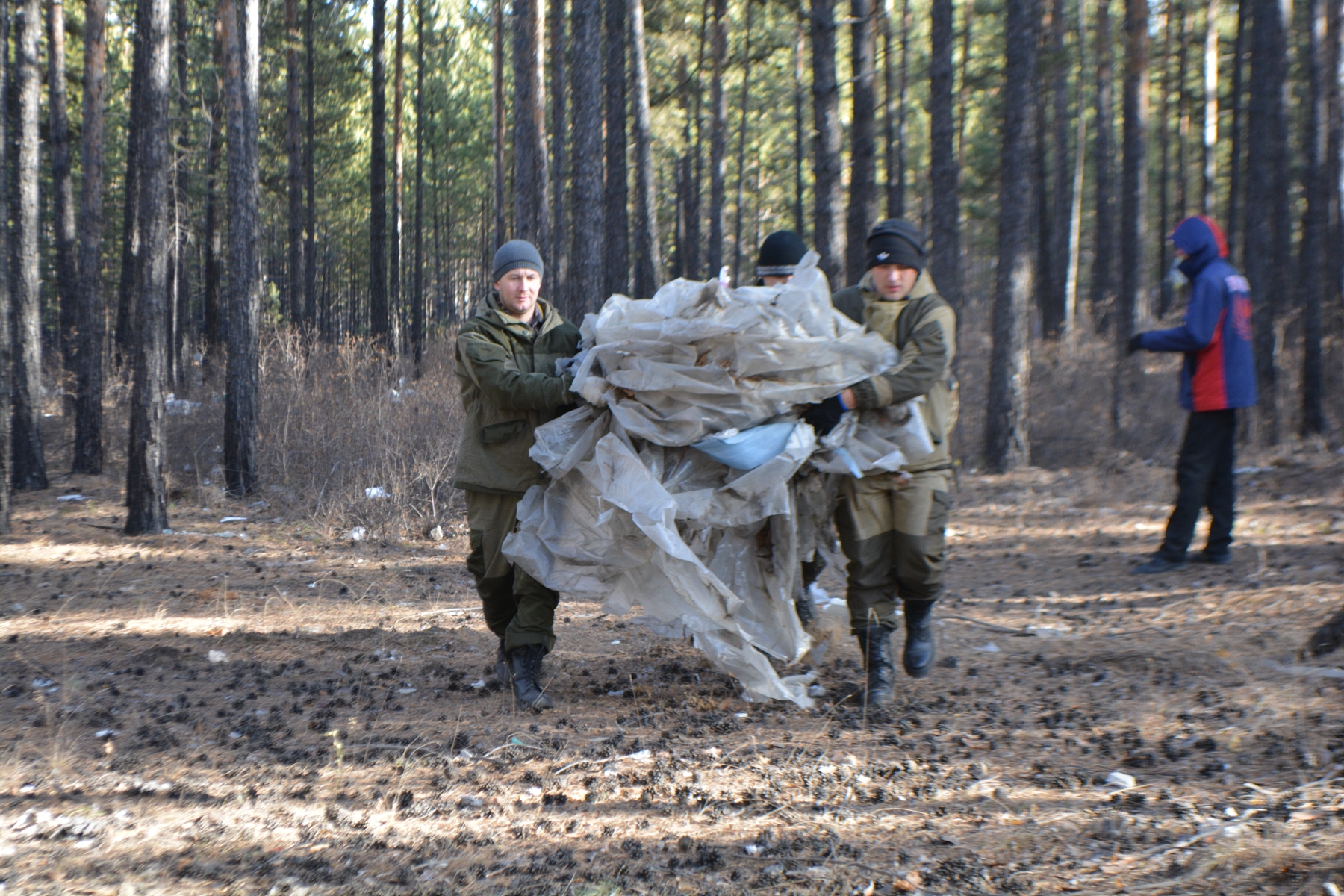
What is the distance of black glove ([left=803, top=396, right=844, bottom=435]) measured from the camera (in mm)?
4012

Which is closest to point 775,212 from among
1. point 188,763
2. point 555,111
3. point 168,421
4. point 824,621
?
point 555,111

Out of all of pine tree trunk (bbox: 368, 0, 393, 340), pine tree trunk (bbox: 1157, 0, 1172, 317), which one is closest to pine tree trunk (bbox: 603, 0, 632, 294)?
pine tree trunk (bbox: 368, 0, 393, 340)

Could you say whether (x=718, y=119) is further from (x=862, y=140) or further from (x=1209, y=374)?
(x=1209, y=374)

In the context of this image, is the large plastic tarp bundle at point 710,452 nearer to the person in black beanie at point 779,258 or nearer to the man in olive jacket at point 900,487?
the man in olive jacket at point 900,487

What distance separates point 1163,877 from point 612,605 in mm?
2191

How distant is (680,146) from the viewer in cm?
2570

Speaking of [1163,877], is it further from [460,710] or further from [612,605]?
[460,710]

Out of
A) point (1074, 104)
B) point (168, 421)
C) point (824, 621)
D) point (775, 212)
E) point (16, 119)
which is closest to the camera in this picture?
point (824, 621)

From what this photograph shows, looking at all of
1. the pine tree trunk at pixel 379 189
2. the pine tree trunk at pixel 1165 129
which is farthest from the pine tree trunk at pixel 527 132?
the pine tree trunk at pixel 1165 129

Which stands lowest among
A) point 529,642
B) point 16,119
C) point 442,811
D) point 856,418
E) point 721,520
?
point 442,811

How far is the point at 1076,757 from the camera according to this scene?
3.55 m

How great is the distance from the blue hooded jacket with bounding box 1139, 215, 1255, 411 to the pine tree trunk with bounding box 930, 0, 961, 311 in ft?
16.7

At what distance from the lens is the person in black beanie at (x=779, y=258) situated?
479cm

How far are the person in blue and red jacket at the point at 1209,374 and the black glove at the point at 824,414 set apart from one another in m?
2.92
